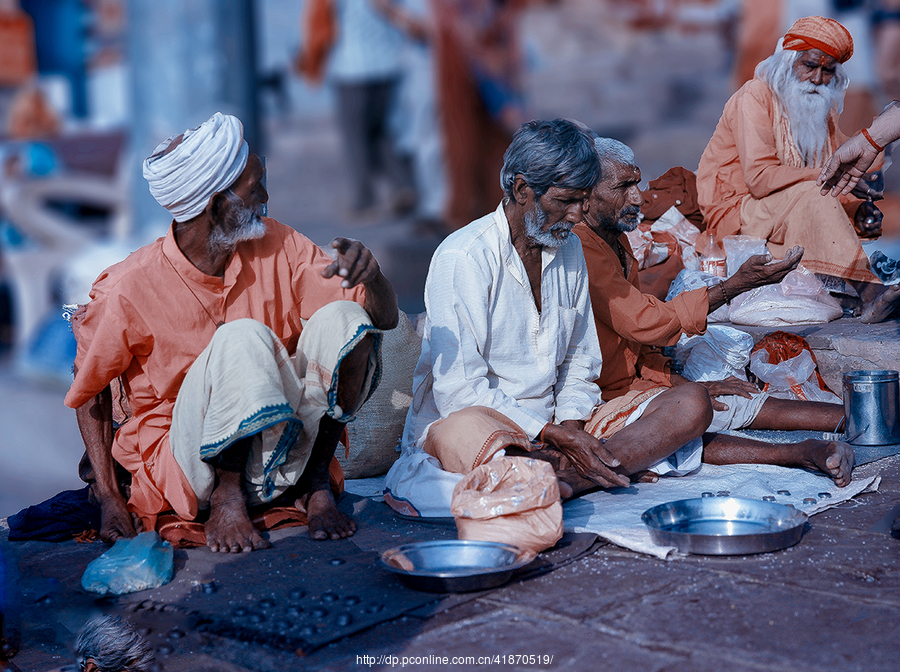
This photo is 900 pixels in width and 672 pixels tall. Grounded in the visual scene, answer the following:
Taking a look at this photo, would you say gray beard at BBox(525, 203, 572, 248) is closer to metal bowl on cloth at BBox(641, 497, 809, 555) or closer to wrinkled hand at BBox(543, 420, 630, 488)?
wrinkled hand at BBox(543, 420, 630, 488)

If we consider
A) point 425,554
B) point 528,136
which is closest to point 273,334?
point 425,554

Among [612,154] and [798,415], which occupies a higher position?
[612,154]

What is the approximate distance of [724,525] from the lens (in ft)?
10.2

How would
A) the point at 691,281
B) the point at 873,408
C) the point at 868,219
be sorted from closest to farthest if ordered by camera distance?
the point at 873,408, the point at 691,281, the point at 868,219

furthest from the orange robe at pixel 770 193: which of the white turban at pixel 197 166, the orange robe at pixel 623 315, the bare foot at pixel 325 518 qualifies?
the white turban at pixel 197 166

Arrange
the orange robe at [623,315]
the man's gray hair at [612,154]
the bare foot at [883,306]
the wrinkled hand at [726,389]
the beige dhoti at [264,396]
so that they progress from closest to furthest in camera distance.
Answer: the beige dhoti at [264,396] → the orange robe at [623,315] → the man's gray hair at [612,154] → the wrinkled hand at [726,389] → the bare foot at [883,306]

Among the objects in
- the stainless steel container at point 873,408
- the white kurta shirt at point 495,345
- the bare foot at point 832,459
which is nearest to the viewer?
the white kurta shirt at point 495,345

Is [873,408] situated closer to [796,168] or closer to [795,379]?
[795,379]

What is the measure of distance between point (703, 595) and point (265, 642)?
1.15 m

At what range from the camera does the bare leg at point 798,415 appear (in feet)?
13.8

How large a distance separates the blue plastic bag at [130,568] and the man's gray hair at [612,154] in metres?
2.18

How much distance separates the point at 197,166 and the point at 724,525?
6.68 ft

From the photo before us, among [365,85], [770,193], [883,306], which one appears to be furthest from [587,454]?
[365,85]

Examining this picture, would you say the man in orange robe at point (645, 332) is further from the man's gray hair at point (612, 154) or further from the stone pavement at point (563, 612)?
the stone pavement at point (563, 612)
